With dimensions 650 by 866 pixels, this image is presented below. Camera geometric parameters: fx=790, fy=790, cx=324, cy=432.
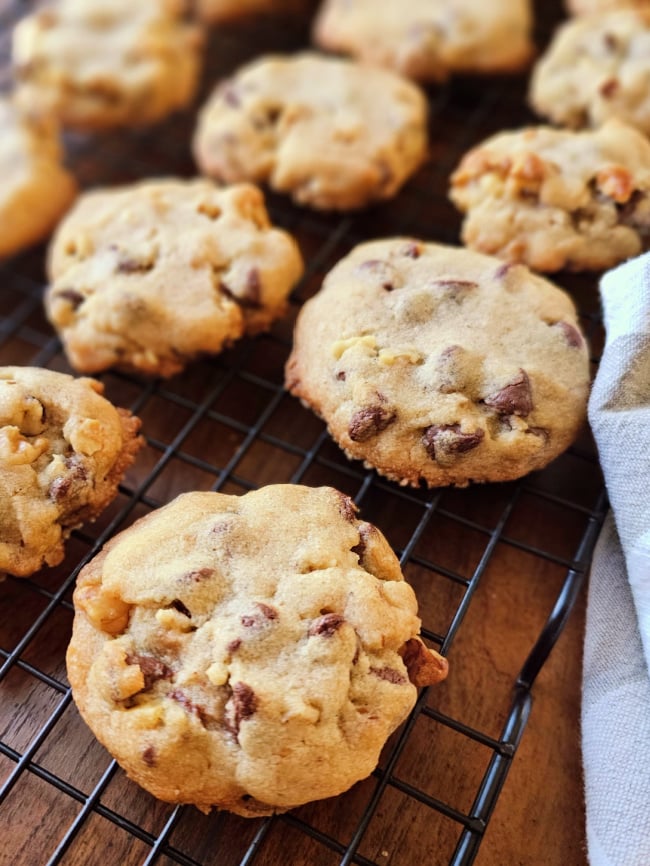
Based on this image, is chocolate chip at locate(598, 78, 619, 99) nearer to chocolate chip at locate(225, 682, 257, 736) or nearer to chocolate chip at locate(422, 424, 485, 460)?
chocolate chip at locate(422, 424, 485, 460)

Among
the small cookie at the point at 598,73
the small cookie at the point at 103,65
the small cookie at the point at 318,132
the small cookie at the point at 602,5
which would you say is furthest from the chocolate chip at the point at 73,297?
the small cookie at the point at 602,5

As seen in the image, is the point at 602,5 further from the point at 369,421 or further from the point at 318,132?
the point at 369,421

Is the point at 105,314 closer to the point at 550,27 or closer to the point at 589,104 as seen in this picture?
the point at 589,104

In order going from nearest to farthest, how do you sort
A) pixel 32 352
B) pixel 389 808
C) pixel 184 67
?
pixel 389 808, pixel 32 352, pixel 184 67

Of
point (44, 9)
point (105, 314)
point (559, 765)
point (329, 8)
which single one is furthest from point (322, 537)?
point (44, 9)

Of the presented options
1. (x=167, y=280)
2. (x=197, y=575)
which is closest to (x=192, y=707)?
(x=197, y=575)

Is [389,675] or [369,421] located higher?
[369,421]
